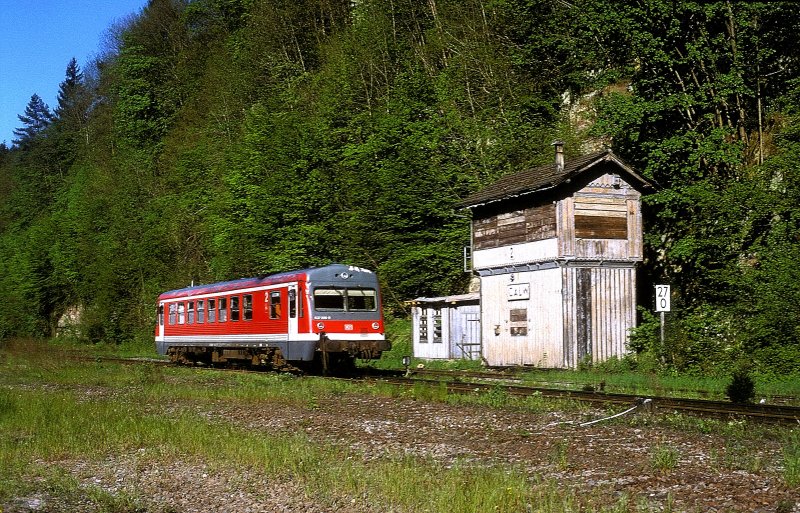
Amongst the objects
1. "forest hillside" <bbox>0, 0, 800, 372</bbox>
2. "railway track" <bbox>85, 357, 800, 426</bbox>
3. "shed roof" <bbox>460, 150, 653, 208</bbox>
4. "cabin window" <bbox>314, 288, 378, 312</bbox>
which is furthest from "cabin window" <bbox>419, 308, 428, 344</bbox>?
"railway track" <bbox>85, 357, 800, 426</bbox>

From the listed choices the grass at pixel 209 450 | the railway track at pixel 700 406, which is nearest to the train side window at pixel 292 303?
the grass at pixel 209 450

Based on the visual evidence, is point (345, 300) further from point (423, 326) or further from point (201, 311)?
point (423, 326)

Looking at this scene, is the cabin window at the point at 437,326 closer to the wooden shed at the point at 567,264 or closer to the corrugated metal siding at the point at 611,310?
the wooden shed at the point at 567,264

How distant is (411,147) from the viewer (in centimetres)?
3894

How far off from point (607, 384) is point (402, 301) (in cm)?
1702

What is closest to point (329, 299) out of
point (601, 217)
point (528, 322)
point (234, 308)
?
point (234, 308)

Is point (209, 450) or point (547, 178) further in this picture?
point (547, 178)

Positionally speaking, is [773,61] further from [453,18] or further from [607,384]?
[453,18]

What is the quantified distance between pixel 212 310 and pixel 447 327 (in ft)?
28.6

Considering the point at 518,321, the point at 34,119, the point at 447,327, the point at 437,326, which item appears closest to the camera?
the point at 518,321

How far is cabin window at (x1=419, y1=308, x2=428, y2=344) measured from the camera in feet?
113

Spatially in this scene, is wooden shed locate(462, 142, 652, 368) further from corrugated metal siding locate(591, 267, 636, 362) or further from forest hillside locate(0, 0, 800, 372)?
forest hillside locate(0, 0, 800, 372)

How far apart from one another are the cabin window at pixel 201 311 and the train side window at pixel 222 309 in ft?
5.84

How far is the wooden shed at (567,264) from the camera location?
26.9 metres
